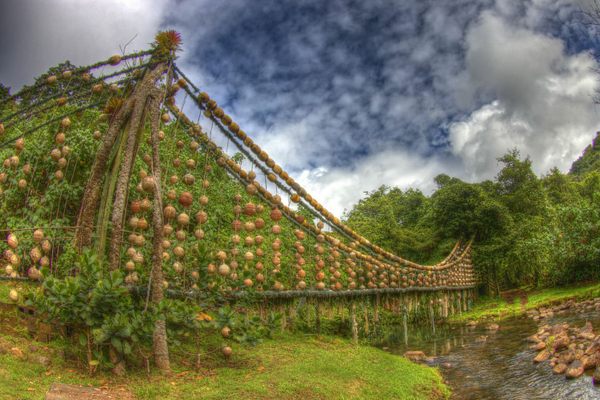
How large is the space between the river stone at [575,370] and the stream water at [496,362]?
12 centimetres

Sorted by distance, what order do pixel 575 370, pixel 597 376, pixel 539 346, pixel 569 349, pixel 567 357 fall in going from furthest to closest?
pixel 539 346 < pixel 569 349 < pixel 567 357 < pixel 575 370 < pixel 597 376

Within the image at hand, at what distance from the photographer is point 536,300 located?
2055 centimetres

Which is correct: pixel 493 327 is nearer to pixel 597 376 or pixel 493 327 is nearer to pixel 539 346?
pixel 539 346

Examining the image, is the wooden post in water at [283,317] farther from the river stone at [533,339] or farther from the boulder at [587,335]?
the river stone at [533,339]

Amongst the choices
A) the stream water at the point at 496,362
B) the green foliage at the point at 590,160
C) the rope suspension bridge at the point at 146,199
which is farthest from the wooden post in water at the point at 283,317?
the green foliage at the point at 590,160

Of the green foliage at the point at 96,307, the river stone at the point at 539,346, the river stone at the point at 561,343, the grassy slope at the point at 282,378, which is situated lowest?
the river stone at the point at 539,346

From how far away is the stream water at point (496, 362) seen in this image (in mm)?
7199

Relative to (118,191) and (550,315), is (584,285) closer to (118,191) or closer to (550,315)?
(550,315)

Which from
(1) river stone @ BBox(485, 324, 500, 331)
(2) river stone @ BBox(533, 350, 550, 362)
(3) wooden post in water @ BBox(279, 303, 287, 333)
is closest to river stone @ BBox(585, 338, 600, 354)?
(2) river stone @ BBox(533, 350, 550, 362)

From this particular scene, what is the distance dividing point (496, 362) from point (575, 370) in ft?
9.07

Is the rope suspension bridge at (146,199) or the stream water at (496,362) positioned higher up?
the rope suspension bridge at (146,199)

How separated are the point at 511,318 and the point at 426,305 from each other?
4252 millimetres

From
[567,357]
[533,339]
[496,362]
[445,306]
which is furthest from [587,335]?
[445,306]

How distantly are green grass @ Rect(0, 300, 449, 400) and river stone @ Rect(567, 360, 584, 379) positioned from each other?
89.4 inches
